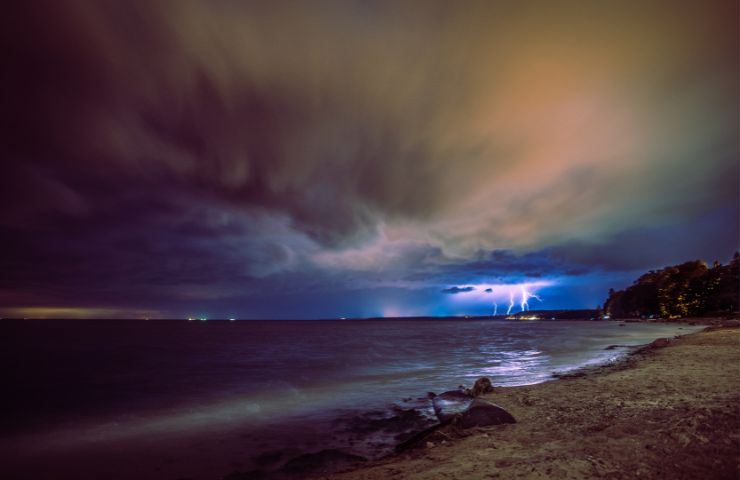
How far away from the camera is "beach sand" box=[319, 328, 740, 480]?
5812 mm

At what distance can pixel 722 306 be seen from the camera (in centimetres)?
9894

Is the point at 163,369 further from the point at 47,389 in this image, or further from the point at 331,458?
the point at 331,458

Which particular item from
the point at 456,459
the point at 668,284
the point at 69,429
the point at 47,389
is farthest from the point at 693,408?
the point at 668,284

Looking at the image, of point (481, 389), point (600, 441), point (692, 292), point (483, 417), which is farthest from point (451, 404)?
point (692, 292)

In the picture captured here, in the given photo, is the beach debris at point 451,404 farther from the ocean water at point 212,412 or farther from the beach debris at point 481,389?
the ocean water at point 212,412

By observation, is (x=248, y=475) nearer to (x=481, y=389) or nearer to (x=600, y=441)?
(x=600, y=441)

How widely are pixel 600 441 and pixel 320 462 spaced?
7.04 m

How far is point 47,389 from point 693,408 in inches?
1504

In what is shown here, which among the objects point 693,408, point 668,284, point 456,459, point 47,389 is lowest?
point 47,389

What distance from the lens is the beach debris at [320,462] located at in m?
9.11

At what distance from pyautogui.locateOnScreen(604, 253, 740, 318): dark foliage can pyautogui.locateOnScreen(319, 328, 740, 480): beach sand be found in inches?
4693

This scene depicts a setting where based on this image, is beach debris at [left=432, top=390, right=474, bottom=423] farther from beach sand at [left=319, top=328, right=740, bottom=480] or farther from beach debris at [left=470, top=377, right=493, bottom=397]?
beach sand at [left=319, top=328, right=740, bottom=480]

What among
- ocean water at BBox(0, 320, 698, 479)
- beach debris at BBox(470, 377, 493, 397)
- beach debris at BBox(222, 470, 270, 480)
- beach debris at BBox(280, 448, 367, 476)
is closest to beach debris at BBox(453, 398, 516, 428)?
ocean water at BBox(0, 320, 698, 479)

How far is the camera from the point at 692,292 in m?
114
